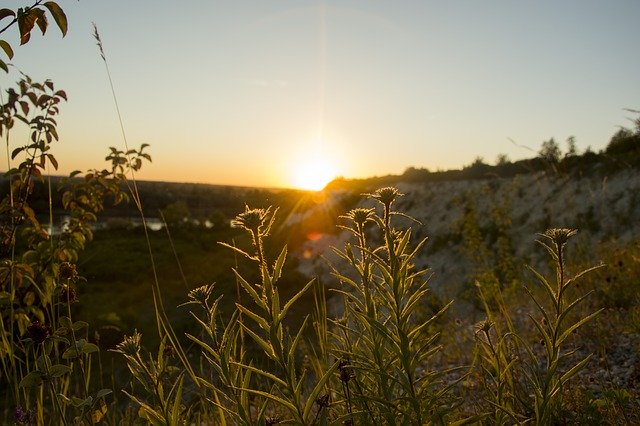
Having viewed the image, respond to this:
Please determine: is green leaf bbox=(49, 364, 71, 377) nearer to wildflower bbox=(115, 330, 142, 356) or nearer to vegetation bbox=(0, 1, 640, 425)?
vegetation bbox=(0, 1, 640, 425)

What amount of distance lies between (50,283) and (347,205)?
22.5 metres

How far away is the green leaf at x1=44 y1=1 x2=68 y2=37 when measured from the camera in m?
2.93

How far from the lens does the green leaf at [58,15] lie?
115 inches

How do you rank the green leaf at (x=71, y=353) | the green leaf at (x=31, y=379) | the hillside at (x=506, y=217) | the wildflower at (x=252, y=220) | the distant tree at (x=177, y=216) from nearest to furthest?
the wildflower at (x=252, y=220)
the green leaf at (x=31, y=379)
the green leaf at (x=71, y=353)
the hillside at (x=506, y=217)
the distant tree at (x=177, y=216)

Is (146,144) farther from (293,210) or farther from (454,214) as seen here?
(293,210)

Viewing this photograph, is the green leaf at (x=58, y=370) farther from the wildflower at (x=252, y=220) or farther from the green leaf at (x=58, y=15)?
the green leaf at (x=58, y=15)

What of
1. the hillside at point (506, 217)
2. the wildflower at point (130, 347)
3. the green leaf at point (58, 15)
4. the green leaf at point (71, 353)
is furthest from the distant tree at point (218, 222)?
the wildflower at point (130, 347)

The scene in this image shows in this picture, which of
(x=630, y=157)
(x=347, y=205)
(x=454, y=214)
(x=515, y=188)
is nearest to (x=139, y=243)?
(x=347, y=205)

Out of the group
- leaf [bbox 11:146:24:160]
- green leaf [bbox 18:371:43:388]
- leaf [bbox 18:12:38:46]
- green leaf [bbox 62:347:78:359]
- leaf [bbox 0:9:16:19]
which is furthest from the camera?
leaf [bbox 11:146:24:160]

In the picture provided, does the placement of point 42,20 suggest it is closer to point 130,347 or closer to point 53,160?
point 53,160

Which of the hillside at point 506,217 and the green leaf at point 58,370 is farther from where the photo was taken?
the hillside at point 506,217

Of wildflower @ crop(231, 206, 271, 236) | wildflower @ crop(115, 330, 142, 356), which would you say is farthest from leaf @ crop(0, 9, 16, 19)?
wildflower @ crop(231, 206, 271, 236)

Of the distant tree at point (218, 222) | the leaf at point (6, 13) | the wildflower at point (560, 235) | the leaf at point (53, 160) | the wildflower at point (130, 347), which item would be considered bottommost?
the distant tree at point (218, 222)

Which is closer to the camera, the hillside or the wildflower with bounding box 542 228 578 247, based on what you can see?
the wildflower with bounding box 542 228 578 247
